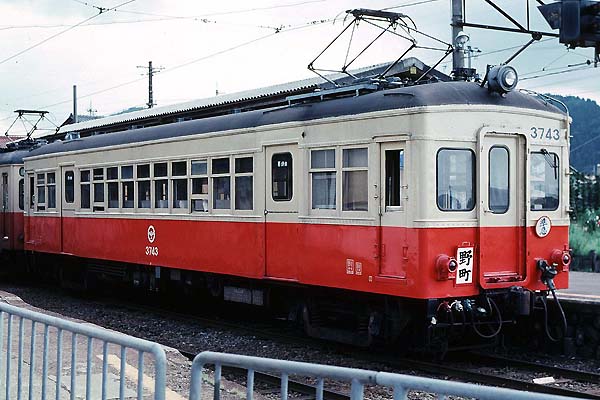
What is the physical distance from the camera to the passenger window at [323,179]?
1038 cm

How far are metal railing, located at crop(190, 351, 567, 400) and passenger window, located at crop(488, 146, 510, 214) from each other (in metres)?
6.19

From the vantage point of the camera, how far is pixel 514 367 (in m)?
10.1

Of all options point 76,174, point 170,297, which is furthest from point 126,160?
point 170,297

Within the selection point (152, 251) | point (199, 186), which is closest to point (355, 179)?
point (199, 186)

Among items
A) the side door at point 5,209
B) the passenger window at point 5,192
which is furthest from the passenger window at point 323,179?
the passenger window at point 5,192

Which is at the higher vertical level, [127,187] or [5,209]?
[127,187]

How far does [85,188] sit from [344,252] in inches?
308

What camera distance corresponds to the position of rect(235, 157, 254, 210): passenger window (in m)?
11.7

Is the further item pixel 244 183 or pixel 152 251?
pixel 152 251

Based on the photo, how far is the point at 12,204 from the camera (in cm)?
2095

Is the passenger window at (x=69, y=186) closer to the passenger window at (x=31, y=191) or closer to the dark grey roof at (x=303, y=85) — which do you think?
the passenger window at (x=31, y=191)

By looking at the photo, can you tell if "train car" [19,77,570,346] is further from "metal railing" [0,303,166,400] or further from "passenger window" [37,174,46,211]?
"passenger window" [37,174,46,211]

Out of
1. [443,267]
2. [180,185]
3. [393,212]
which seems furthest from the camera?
[180,185]

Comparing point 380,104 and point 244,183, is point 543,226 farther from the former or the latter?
point 244,183
